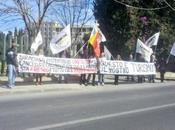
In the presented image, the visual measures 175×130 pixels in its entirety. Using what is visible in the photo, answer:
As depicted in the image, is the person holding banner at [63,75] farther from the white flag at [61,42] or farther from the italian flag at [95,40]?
the italian flag at [95,40]

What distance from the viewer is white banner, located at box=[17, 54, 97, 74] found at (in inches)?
917

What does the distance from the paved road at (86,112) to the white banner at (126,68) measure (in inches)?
271

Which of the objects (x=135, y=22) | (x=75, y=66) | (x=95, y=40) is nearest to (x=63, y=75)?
(x=75, y=66)

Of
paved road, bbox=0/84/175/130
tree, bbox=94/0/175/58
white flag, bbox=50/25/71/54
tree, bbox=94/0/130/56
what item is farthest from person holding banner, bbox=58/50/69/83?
tree, bbox=94/0/130/56

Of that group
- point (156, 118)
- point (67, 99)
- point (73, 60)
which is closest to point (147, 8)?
point (73, 60)

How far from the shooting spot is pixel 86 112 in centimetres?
1486

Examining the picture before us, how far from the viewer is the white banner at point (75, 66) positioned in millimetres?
23422

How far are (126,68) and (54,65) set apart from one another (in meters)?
5.53

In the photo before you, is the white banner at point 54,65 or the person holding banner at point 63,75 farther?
the person holding banner at point 63,75

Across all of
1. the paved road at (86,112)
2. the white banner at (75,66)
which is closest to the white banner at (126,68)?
the white banner at (75,66)

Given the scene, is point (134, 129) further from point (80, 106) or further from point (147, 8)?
point (147, 8)

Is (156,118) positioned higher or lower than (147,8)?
lower

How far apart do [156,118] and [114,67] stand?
1422 centimetres

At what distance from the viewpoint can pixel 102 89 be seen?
963 inches
